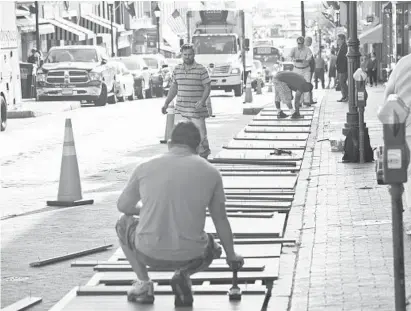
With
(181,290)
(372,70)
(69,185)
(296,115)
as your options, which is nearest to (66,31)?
(372,70)

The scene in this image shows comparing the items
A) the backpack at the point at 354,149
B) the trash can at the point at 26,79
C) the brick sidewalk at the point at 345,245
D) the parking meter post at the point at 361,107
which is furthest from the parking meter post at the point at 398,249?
the trash can at the point at 26,79

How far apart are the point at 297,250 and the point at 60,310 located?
276 cm

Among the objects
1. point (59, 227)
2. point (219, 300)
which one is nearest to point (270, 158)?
point (59, 227)

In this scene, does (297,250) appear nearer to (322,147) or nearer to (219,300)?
(219,300)

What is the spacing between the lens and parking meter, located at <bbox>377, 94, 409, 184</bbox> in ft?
22.0

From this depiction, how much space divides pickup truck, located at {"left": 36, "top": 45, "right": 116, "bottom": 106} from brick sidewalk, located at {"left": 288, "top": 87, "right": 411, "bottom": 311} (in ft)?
77.7

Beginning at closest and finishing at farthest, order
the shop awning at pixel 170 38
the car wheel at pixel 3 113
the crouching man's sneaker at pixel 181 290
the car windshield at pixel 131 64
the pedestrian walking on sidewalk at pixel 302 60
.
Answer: the crouching man's sneaker at pixel 181 290
the car wheel at pixel 3 113
the pedestrian walking on sidewalk at pixel 302 60
the car windshield at pixel 131 64
the shop awning at pixel 170 38

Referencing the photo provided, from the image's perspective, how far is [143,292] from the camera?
8125mm

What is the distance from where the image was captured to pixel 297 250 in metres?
10.3

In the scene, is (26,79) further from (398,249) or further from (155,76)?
(398,249)

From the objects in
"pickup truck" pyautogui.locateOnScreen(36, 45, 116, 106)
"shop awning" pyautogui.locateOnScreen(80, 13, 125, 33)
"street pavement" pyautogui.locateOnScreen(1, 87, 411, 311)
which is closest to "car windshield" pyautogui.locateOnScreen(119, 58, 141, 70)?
"pickup truck" pyautogui.locateOnScreen(36, 45, 116, 106)

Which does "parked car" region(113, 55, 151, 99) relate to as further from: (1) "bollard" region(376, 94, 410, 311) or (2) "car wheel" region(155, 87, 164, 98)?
(1) "bollard" region(376, 94, 410, 311)

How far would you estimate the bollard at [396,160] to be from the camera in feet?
22.1

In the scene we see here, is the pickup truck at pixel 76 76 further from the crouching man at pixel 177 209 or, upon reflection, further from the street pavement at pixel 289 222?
the crouching man at pixel 177 209
